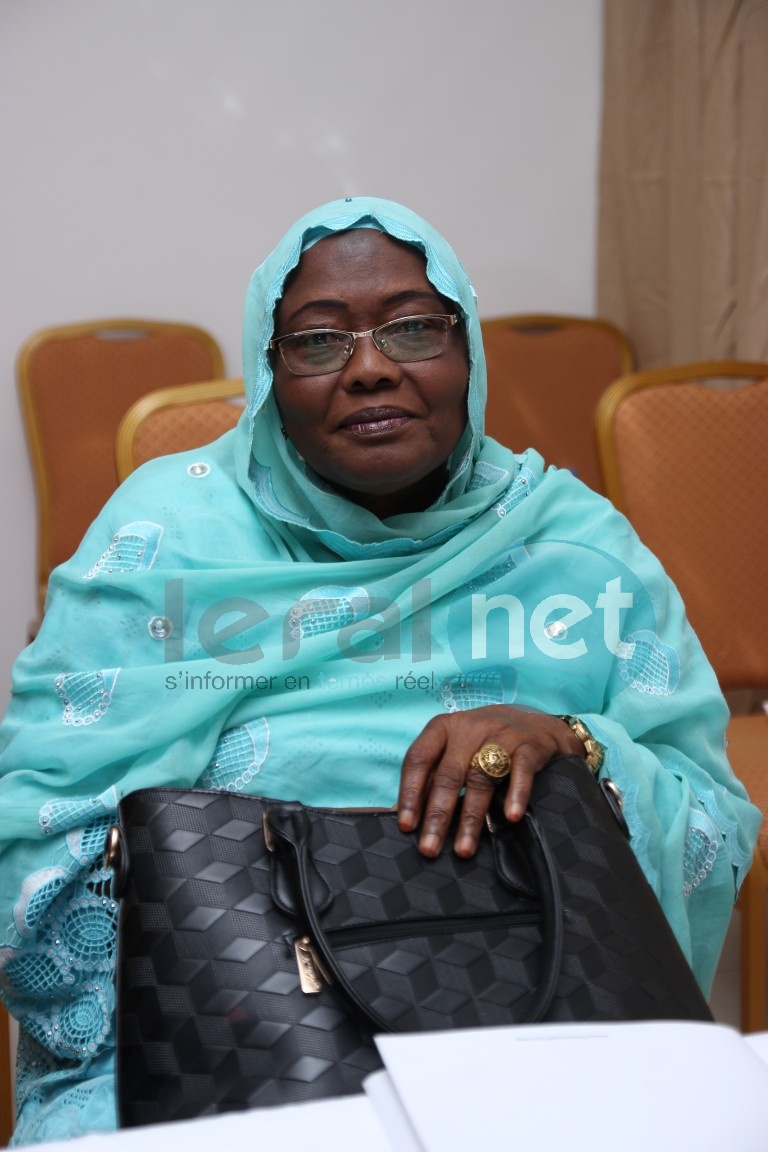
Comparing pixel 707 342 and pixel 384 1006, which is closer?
pixel 384 1006

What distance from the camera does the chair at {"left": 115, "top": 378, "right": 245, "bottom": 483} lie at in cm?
188

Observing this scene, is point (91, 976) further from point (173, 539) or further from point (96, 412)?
point (96, 412)

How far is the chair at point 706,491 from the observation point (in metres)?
2.11

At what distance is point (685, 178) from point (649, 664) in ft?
6.52

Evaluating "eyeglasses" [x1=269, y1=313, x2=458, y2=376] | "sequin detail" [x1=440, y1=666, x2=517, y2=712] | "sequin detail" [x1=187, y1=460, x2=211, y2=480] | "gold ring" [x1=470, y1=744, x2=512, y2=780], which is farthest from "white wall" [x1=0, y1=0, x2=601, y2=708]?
"gold ring" [x1=470, y1=744, x2=512, y2=780]

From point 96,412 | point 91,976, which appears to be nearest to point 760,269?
point 96,412

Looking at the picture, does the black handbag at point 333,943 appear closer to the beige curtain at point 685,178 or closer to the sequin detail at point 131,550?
the sequin detail at point 131,550

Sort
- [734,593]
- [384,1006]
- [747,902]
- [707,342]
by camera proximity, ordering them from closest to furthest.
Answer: [384,1006], [747,902], [734,593], [707,342]

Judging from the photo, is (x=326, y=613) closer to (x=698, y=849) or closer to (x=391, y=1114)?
(x=698, y=849)

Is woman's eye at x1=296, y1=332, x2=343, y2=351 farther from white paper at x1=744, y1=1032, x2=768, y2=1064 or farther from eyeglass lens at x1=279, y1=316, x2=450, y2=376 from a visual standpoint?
white paper at x1=744, y1=1032, x2=768, y2=1064

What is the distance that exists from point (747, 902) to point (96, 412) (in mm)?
2047

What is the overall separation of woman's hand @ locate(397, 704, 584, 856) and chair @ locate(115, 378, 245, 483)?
89cm

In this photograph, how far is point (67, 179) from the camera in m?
3.06

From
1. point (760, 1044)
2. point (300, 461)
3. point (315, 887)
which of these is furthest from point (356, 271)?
point (760, 1044)
